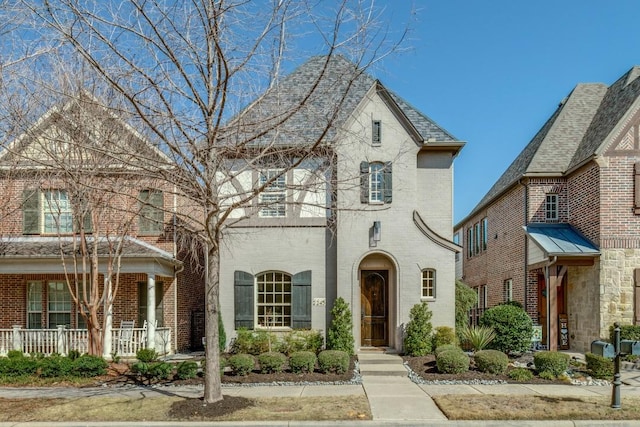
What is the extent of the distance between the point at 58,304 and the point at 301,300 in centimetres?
782

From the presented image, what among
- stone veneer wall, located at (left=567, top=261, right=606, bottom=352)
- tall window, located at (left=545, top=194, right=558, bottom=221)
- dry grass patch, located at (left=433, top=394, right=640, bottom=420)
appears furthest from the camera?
tall window, located at (left=545, top=194, right=558, bottom=221)

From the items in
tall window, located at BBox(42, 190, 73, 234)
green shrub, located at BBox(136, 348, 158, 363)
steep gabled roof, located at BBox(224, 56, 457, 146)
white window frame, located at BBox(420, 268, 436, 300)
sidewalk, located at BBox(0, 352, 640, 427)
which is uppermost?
steep gabled roof, located at BBox(224, 56, 457, 146)

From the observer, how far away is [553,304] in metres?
16.7

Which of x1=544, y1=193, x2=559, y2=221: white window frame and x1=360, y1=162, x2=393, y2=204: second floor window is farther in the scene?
x1=544, y1=193, x2=559, y2=221: white window frame

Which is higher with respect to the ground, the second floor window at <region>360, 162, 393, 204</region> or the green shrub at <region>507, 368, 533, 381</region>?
the second floor window at <region>360, 162, 393, 204</region>

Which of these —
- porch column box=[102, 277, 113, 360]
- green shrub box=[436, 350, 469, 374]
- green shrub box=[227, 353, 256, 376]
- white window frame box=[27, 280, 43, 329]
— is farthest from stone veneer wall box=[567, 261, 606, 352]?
white window frame box=[27, 280, 43, 329]

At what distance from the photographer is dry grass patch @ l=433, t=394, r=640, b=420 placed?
8970mm

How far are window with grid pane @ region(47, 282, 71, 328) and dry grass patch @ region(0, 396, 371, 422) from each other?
23.6 ft

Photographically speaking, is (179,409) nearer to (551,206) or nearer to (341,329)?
(341,329)

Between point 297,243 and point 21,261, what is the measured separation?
7879 millimetres

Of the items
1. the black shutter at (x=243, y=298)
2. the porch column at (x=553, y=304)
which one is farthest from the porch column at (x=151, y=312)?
the porch column at (x=553, y=304)

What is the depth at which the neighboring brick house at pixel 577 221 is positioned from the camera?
1630cm

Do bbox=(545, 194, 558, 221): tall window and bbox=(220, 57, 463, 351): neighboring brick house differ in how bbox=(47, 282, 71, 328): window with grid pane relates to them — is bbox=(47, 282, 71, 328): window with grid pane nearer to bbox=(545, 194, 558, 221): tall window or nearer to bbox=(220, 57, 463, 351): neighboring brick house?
bbox=(220, 57, 463, 351): neighboring brick house

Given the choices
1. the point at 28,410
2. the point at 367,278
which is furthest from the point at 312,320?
the point at 28,410
